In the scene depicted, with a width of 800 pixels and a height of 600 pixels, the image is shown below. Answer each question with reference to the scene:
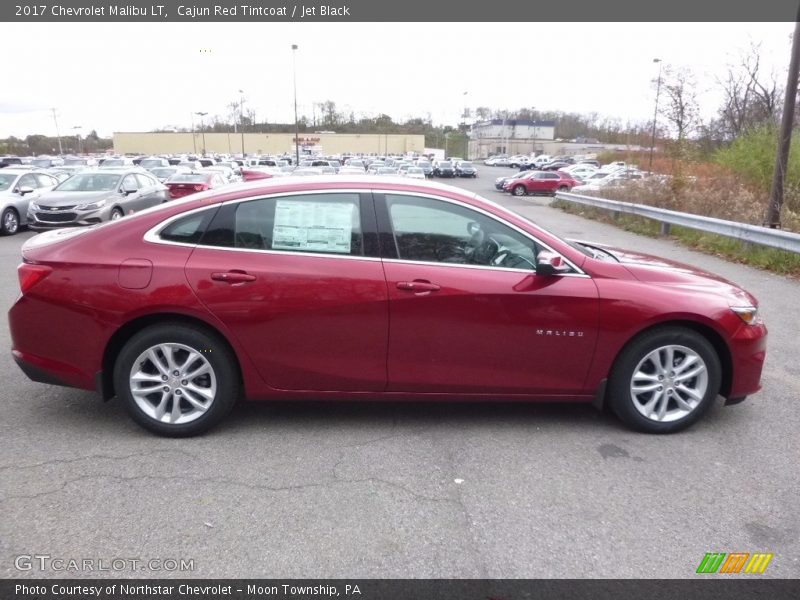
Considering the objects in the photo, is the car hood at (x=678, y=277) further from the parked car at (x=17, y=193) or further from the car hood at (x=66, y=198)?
the parked car at (x=17, y=193)

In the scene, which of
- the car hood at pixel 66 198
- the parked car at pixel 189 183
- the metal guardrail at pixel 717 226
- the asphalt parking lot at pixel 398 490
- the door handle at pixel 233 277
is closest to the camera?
the asphalt parking lot at pixel 398 490

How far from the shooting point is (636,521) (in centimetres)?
318

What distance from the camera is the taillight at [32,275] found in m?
3.95

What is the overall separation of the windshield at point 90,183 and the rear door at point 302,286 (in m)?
14.2

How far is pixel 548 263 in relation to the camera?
3896 mm

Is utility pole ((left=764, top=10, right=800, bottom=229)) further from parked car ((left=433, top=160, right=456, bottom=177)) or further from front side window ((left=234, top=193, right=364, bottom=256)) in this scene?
parked car ((left=433, top=160, right=456, bottom=177))

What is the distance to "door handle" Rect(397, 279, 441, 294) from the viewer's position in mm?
3898

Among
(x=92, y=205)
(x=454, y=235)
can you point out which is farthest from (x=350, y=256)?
(x=92, y=205)

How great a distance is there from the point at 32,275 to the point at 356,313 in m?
2.09

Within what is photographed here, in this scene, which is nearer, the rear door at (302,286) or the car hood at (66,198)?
the rear door at (302,286)

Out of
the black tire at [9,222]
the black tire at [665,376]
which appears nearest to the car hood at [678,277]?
the black tire at [665,376]

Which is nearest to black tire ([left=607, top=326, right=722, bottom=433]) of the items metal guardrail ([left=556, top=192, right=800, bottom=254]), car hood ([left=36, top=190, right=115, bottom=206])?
metal guardrail ([left=556, top=192, right=800, bottom=254])
